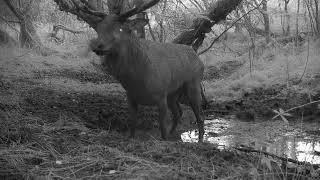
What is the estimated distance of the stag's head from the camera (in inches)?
231

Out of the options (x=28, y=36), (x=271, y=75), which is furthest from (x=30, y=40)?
(x=271, y=75)

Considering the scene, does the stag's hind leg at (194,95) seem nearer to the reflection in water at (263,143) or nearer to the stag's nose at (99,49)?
the reflection in water at (263,143)

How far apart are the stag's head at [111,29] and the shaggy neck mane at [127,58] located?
0.30 feet

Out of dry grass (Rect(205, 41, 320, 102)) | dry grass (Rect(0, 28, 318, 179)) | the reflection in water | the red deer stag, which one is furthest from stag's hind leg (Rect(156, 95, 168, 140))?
dry grass (Rect(205, 41, 320, 102))

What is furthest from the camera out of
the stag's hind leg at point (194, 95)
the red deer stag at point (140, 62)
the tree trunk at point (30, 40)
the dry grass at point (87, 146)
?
the tree trunk at point (30, 40)

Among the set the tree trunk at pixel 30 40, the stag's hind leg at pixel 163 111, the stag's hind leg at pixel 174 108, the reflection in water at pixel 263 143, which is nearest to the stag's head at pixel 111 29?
the stag's hind leg at pixel 163 111

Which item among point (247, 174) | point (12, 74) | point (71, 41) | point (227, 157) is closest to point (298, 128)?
point (227, 157)

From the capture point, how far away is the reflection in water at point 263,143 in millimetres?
6158

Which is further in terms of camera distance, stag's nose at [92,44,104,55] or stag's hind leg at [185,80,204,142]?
stag's hind leg at [185,80,204,142]

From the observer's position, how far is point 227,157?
512 cm

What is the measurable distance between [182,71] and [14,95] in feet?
11.4

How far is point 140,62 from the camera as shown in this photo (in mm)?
6559

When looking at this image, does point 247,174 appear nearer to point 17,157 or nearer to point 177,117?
point 17,157

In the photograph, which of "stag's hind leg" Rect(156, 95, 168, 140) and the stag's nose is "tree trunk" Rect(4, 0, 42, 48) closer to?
"stag's hind leg" Rect(156, 95, 168, 140)
